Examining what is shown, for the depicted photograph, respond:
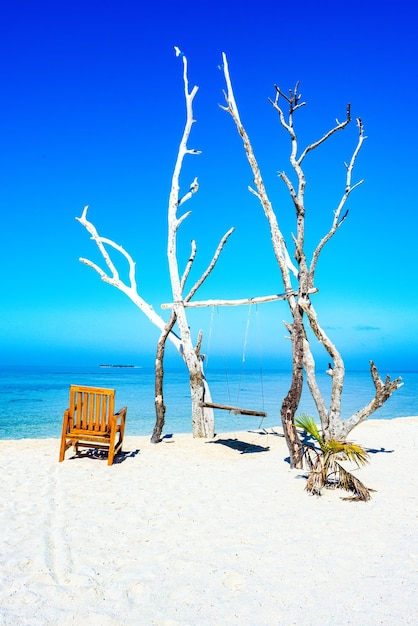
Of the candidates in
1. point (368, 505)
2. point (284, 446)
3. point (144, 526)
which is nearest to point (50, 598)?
point (144, 526)

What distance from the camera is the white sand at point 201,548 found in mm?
2873

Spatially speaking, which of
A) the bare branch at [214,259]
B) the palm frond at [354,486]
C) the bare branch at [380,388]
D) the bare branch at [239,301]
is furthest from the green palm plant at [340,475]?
the bare branch at [214,259]

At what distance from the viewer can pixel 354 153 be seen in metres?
8.84

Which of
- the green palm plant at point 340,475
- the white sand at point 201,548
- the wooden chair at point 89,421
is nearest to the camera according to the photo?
the white sand at point 201,548

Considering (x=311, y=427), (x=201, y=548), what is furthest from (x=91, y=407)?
(x=201, y=548)

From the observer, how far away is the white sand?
2873 mm

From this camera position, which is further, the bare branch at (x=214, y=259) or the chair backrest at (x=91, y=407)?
the bare branch at (x=214, y=259)

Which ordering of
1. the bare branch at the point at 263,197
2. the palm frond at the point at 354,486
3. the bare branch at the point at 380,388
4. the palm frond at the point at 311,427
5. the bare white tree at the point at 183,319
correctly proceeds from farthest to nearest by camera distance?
the bare white tree at the point at 183,319 → the bare branch at the point at 263,197 → the bare branch at the point at 380,388 → the palm frond at the point at 311,427 → the palm frond at the point at 354,486

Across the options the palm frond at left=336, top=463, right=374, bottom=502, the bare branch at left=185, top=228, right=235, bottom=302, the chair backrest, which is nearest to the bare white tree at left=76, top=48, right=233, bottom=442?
the bare branch at left=185, top=228, right=235, bottom=302

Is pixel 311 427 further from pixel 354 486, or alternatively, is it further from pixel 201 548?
pixel 201 548

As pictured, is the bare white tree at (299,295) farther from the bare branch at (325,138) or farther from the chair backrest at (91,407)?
the chair backrest at (91,407)

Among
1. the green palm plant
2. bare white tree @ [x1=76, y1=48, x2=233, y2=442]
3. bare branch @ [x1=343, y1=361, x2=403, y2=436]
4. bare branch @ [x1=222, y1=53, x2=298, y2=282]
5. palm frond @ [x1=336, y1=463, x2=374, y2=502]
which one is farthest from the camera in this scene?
bare white tree @ [x1=76, y1=48, x2=233, y2=442]

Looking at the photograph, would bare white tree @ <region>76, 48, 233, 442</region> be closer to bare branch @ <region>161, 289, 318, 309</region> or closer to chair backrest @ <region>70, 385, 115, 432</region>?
bare branch @ <region>161, 289, 318, 309</region>

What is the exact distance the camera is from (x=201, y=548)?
3809 millimetres
